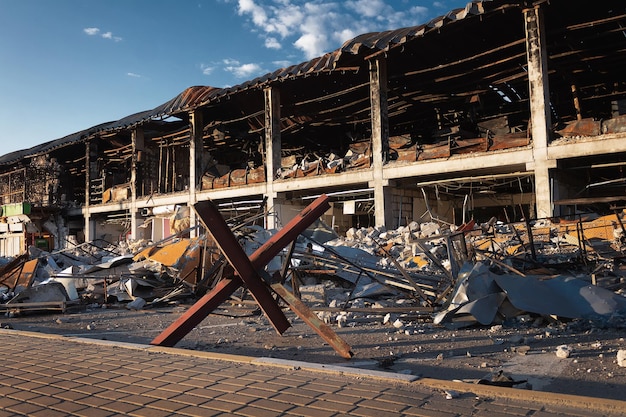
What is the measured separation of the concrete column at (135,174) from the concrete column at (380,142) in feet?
50.3

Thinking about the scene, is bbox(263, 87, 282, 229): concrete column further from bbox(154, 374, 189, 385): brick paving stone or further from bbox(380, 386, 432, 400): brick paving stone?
bbox(380, 386, 432, 400): brick paving stone

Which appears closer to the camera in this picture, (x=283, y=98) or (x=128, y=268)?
(x=128, y=268)

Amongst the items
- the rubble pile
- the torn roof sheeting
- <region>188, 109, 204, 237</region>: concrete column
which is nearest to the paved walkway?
the rubble pile

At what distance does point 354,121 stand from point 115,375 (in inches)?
826

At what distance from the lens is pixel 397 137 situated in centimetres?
2184

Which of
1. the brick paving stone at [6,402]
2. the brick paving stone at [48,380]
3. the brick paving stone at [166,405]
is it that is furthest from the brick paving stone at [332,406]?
the brick paving stone at [48,380]

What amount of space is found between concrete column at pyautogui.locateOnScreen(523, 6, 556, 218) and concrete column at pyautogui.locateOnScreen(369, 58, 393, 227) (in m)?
5.10

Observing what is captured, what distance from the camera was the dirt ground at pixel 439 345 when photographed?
4121 mm

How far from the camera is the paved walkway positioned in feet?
9.36

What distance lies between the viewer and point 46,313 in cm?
1012

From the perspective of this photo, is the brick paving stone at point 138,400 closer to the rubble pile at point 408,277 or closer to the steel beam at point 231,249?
the steel beam at point 231,249

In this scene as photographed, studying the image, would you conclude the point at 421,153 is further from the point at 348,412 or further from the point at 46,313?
the point at 348,412

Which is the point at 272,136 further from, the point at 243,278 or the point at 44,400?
the point at 44,400

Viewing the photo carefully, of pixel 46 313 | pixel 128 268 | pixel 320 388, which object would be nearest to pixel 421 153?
pixel 128 268
